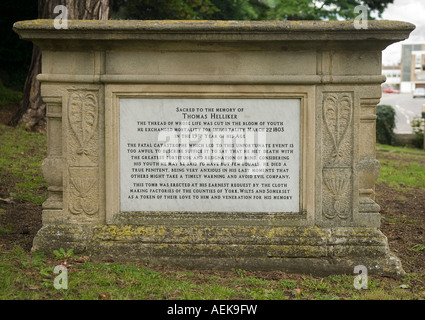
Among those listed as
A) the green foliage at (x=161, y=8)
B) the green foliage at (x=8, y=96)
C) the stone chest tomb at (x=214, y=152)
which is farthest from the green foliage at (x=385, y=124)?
the stone chest tomb at (x=214, y=152)

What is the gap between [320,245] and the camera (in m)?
4.29

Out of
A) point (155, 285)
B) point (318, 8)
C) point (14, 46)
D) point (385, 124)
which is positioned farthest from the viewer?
point (318, 8)

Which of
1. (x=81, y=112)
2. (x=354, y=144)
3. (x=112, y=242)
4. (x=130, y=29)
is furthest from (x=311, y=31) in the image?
(x=112, y=242)

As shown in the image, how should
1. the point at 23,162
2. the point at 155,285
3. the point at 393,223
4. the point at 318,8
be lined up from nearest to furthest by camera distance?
1. the point at 155,285
2. the point at 393,223
3. the point at 23,162
4. the point at 318,8

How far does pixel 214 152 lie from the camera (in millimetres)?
4371

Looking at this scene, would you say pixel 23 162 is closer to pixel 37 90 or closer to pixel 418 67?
pixel 37 90

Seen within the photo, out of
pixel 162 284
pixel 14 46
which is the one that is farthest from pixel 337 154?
pixel 14 46

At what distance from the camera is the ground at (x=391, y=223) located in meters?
4.60

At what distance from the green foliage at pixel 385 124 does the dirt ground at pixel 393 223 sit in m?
8.39

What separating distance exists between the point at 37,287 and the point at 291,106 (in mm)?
2568

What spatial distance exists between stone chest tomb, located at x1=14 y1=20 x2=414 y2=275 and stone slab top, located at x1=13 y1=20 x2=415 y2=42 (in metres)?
0.09

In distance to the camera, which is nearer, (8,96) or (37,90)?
(37,90)

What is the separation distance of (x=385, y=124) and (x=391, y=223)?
10397mm

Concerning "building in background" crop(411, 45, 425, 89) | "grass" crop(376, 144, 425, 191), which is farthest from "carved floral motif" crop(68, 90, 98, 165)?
"building in background" crop(411, 45, 425, 89)
